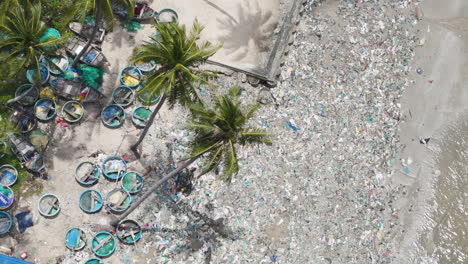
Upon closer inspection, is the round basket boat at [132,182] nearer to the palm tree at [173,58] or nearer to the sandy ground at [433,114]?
the palm tree at [173,58]

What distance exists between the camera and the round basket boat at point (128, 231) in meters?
14.5

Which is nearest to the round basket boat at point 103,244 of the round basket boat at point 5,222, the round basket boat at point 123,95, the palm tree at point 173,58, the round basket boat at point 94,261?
the round basket boat at point 94,261

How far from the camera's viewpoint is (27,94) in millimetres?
15461

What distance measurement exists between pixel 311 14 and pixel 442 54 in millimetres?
6691

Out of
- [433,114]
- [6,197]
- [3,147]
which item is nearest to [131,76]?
[3,147]

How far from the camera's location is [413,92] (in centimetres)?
1861

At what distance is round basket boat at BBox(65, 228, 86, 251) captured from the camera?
14.2 metres

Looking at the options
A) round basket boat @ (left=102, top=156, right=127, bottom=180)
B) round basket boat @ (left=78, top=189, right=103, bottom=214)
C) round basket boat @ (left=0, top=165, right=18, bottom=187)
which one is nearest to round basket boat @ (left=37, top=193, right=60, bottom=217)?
round basket boat @ (left=78, top=189, right=103, bottom=214)

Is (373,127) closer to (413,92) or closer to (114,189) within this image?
(413,92)

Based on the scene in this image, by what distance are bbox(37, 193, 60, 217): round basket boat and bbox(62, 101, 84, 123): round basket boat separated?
115 inches

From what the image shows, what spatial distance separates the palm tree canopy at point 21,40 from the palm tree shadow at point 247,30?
742cm

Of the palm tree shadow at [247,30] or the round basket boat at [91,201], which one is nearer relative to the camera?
the round basket boat at [91,201]

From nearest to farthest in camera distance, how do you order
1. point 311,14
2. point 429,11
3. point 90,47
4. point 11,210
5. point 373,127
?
point 11,210, point 90,47, point 373,127, point 311,14, point 429,11

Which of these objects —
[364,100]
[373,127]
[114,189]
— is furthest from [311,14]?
[114,189]
